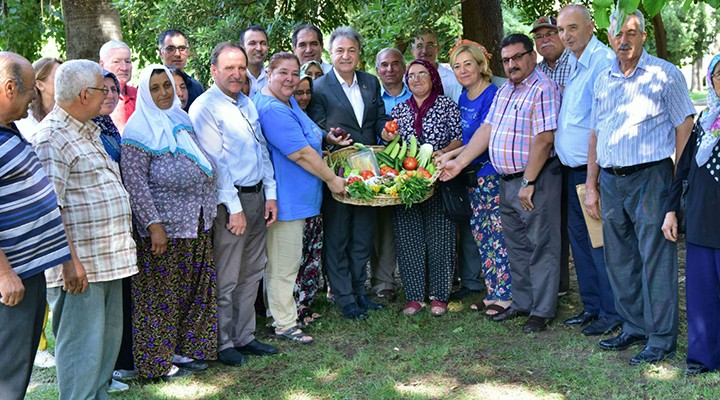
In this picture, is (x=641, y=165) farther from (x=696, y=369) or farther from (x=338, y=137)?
(x=338, y=137)

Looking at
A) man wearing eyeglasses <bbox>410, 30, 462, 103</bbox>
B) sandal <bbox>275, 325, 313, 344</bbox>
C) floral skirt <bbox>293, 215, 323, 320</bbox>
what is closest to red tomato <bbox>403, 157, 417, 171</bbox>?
floral skirt <bbox>293, 215, 323, 320</bbox>

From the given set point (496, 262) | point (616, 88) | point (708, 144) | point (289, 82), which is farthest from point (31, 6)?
point (708, 144)

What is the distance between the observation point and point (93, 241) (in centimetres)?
411

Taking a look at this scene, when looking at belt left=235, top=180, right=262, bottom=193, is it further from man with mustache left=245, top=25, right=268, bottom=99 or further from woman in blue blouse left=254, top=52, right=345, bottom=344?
man with mustache left=245, top=25, right=268, bottom=99

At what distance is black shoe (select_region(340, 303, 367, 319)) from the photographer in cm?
637

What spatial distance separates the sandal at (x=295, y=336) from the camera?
19.3 ft

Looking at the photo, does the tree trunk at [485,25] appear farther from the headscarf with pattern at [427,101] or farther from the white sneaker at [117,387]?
the white sneaker at [117,387]

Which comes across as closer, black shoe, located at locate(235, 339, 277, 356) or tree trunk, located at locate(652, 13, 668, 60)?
black shoe, located at locate(235, 339, 277, 356)

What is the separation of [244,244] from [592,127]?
8.57 feet

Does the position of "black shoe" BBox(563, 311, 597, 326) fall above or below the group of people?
below

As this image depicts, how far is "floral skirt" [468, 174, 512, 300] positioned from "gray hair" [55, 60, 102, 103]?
3323 mm

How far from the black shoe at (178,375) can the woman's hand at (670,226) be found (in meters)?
3.31

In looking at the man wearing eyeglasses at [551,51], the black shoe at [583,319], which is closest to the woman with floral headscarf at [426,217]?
the man wearing eyeglasses at [551,51]

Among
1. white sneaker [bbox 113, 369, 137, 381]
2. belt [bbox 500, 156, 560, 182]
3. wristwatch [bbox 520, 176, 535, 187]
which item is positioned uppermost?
belt [bbox 500, 156, 560, 182]
